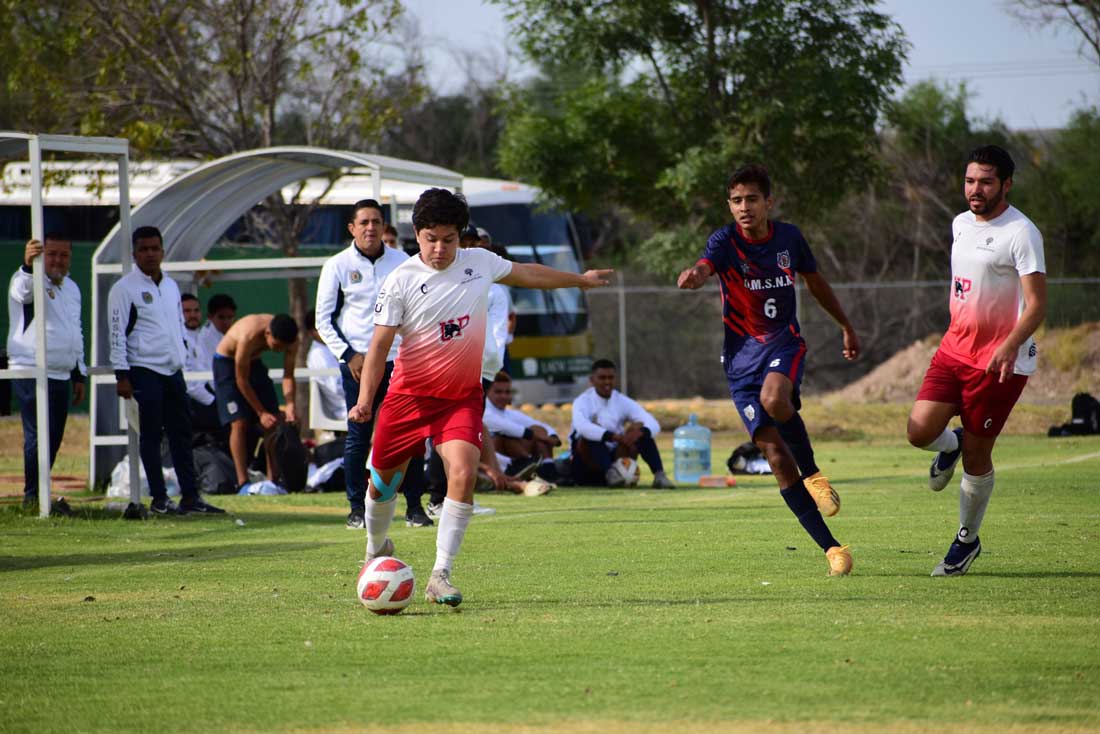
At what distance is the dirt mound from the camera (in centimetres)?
3136

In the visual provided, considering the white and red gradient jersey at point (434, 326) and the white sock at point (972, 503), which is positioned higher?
the white and red gradient jersey at point (434, 326)

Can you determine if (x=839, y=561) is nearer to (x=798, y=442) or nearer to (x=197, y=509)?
(x=798, y=442)

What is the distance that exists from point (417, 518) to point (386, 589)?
4.60 m

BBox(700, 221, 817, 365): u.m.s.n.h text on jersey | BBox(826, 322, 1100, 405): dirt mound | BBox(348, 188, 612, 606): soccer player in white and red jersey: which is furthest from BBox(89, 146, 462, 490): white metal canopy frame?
BBox(826, 322, 1100, 405): dirt mound

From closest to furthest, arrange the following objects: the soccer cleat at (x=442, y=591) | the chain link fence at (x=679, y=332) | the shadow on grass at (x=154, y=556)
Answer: the soccer cleat at (x=442, y=591) < the shadow on grass at (x=154, y=556) < the chain link fence at (x=679, y=332)

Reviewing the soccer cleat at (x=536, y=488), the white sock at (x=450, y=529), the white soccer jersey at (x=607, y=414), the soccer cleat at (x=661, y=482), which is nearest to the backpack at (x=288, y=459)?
the soccer cleat at (x=536, y=488)

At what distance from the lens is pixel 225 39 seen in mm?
24062

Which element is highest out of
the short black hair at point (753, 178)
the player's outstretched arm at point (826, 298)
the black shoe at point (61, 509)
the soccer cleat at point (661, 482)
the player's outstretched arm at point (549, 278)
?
the short black hair at point (753, 178)

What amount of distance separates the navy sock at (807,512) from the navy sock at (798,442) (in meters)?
0.19

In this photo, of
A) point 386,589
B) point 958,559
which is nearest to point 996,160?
point 958,559

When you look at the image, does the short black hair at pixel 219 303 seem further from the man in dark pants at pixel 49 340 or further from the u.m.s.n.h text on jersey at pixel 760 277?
the u.m.s.n.h text on jersey at pixel 760 277

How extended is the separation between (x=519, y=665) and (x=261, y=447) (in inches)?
460

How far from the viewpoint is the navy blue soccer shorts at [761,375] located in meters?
8.26

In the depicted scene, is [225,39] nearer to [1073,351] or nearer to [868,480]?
[868,480]
